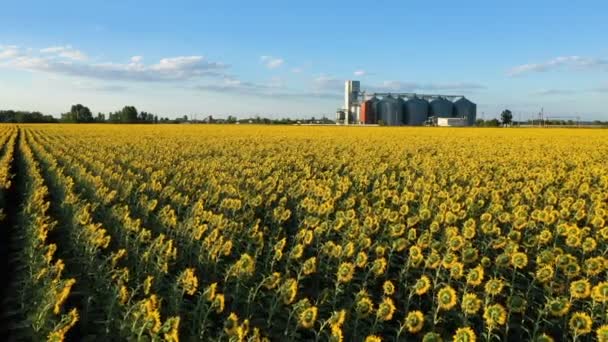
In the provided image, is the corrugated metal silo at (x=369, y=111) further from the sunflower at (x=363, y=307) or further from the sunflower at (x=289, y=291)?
the sunflower at (x=363, y=307)

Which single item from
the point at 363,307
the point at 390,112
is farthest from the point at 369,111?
the point at 363,307

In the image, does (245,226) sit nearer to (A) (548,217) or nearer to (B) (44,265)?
(B) (44,265)

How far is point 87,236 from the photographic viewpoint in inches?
258

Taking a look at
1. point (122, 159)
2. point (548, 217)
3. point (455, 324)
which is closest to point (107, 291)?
point (455, 324)

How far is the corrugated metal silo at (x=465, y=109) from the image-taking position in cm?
11350

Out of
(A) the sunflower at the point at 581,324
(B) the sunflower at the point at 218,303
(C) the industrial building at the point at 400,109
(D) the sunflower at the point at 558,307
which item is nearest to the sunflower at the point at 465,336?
(A) the sunflower at the point at 581,324

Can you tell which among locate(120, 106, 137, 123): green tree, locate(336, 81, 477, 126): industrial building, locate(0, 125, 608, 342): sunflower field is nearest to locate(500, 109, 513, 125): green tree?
locate(336, 81, 477, 126): industrial building

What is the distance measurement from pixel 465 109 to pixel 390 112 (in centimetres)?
1823

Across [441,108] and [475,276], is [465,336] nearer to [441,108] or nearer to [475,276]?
[475,276]

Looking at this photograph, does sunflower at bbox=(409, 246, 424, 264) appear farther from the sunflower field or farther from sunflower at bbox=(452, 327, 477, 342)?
sunflower at bbox=(452, 327, 477, 342)

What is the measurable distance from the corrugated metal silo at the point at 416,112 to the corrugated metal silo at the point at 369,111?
6.83 m

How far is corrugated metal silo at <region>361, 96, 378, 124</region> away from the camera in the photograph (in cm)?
10719

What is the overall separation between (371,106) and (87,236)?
4077 inches

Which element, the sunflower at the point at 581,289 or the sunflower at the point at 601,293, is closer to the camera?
the sunflower at the point at 601,293
